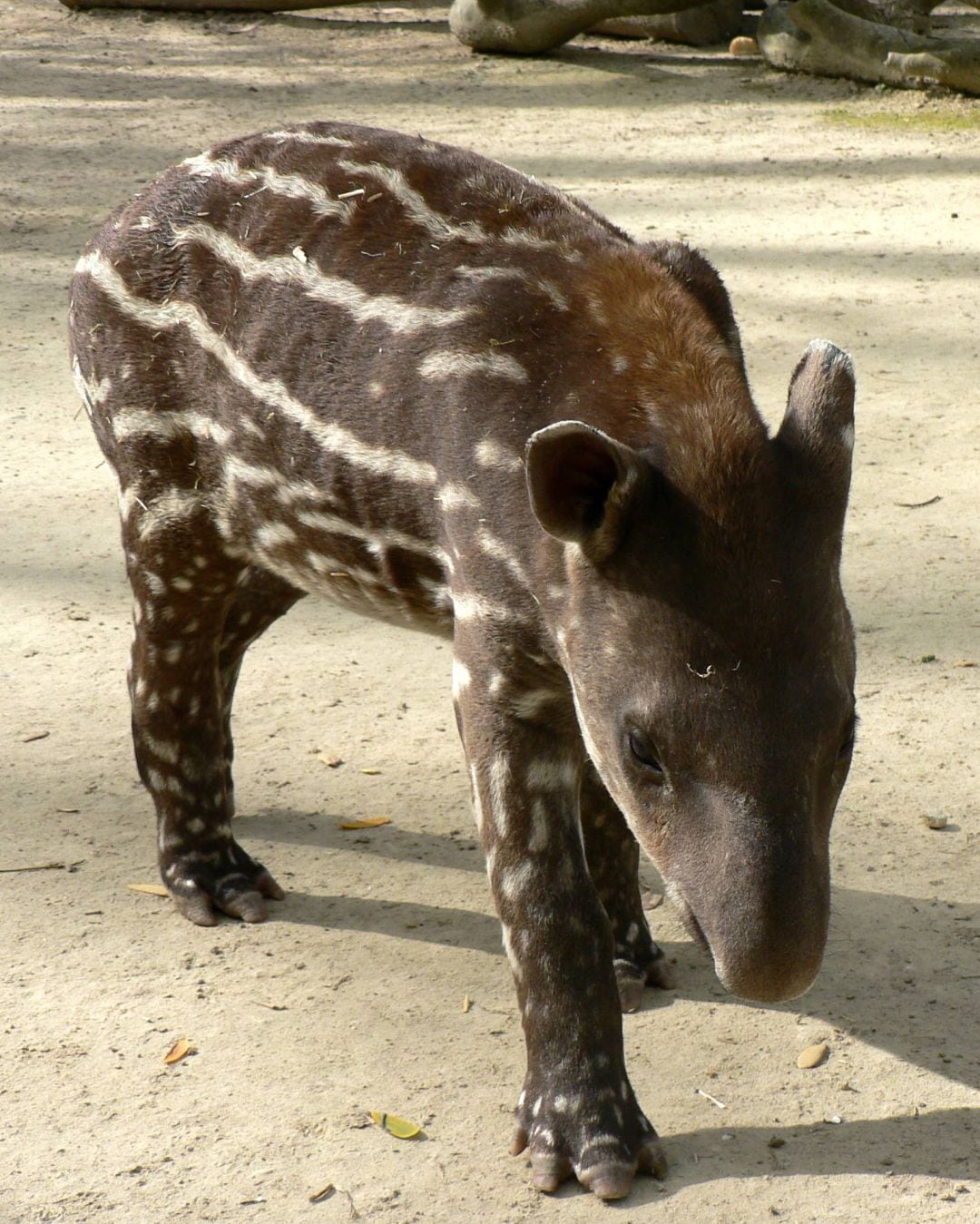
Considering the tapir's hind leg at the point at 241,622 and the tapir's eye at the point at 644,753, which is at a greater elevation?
the tapir's eye at the point at 644,753

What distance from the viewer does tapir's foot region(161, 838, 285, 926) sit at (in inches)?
174

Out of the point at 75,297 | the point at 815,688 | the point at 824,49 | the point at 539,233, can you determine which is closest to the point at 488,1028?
the point at 815,688

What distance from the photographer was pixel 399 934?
4.35m

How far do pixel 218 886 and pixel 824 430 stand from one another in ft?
6.90

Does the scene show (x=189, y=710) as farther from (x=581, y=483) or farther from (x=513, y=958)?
(x=581, y=483)

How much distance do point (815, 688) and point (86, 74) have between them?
11.7m

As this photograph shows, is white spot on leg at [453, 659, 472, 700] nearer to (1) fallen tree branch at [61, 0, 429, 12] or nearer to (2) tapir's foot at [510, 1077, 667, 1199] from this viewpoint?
(2) tapir's foot at [510, 1077, 667, 1199]

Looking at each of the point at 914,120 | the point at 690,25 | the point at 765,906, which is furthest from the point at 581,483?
the point at 690,25

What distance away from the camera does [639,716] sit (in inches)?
123

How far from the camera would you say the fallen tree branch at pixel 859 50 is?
475 inches

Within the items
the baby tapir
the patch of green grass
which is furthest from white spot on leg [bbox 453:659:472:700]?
the patch of green grass

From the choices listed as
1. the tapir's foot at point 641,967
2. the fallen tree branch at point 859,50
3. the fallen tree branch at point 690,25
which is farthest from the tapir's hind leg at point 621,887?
the fallen tree branch at point 690,25

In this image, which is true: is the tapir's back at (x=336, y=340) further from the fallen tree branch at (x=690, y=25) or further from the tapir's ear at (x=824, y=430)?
the fallen tree branch at (x=690, y=25)

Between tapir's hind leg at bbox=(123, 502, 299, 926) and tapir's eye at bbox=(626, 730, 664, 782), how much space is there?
1523 mm
